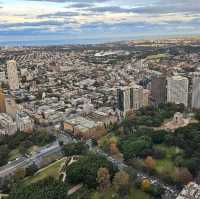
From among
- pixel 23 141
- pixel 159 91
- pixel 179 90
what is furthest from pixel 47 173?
pixel 159 91

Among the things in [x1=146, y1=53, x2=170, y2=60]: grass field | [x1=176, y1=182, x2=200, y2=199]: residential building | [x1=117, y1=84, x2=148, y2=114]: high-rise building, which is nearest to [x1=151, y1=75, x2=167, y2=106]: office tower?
[x1=117, y1=84, x2=148, y2=114]: high-rise building

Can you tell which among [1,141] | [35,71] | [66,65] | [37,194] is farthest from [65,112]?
[66,65]

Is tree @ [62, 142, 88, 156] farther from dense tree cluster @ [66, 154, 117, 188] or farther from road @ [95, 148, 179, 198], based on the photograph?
dense tree cluster @ [66, 154, 117, 188]

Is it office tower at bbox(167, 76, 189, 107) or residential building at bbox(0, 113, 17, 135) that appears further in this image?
office tower at bbox(167, 76, 189, 107)

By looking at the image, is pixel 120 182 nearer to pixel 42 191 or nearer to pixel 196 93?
pixel 42 191

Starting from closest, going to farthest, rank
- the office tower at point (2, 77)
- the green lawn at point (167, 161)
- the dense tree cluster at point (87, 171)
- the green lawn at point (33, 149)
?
1. the dense tree cluster at point (87, 171)
2. the green lawn at point (167, 161)
3. the green lawn at point (33, 149)
4. the office tower at point (2, 77)

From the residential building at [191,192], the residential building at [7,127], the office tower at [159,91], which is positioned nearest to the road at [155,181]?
the residential building at [191,192]

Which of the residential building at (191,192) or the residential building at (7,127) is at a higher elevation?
the residential building at (191,192)

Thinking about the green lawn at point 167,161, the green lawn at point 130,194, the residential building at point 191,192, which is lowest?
the green lawn at point 130,194

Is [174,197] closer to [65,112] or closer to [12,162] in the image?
[12,162]

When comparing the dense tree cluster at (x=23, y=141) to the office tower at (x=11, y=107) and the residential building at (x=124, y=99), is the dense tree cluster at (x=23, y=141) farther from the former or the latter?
the residential building at (x=124, y=99)

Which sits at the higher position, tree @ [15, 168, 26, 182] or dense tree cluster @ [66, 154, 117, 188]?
dense tree cluster @ [66, 154, 117, 188]
